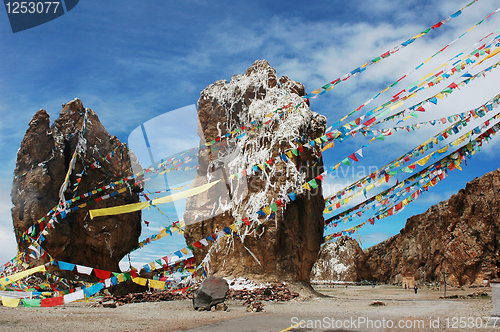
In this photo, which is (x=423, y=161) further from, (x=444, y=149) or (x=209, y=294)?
(x=209, y=294)

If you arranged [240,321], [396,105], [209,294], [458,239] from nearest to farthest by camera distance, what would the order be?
[240,321], [209,294], [396,105], [458,239]

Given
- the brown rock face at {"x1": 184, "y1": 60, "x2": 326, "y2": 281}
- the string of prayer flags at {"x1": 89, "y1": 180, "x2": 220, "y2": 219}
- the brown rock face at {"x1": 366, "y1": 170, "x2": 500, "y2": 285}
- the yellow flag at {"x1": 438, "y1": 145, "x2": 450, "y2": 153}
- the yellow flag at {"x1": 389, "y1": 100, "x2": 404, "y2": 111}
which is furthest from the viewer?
the brown rock face at {"x1": 366, "y1": 170, "x2": 500, "y2": 285}

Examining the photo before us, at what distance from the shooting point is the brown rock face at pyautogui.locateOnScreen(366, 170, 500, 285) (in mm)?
26703

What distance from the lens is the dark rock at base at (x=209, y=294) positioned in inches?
344

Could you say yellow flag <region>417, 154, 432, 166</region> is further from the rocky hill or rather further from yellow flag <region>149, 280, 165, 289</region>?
the rocky hill

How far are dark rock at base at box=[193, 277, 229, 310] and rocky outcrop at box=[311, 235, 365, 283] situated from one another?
40850mm

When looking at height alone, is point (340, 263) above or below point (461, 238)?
below

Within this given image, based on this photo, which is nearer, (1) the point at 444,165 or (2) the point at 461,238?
(1) the point at 444,165

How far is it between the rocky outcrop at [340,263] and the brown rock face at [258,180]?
116ft

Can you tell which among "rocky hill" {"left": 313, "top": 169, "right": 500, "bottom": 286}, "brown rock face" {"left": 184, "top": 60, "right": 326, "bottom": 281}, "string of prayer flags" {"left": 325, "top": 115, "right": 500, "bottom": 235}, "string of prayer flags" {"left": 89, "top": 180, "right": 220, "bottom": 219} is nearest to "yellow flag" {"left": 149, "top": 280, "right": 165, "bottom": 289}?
"string of prayer flags" {"left": 89, "top": 180, "right": 220, "bottom": 219}

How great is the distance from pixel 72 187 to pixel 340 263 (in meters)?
38.7

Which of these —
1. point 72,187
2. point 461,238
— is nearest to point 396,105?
point 72,187

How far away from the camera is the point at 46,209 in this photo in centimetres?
1691

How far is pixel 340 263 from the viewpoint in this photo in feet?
157
